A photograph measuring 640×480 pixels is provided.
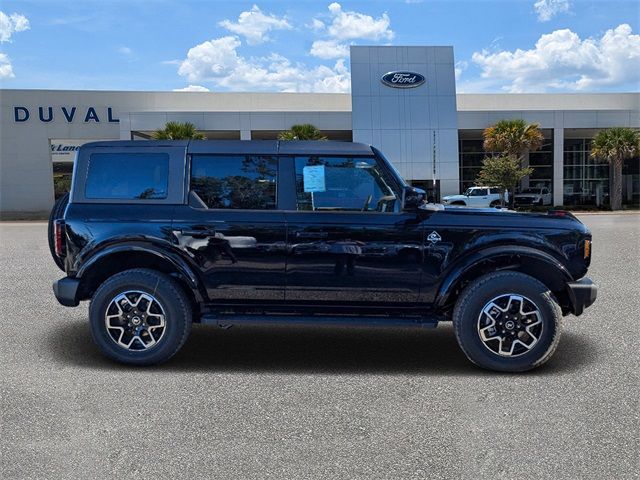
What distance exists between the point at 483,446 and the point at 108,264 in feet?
11.6

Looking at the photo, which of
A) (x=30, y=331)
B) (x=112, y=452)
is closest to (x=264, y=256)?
(x=112, y=452)

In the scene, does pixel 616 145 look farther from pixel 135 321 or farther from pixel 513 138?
pixel 135 321

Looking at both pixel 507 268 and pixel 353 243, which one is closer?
pixel 353 243

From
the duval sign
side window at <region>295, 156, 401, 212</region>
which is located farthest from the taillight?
the duval sign

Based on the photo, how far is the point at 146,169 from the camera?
4.76 meters

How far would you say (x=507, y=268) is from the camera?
183 inches

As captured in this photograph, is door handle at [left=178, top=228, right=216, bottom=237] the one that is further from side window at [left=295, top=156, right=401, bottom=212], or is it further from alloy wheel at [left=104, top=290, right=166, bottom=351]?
side window at [left=295, top=156, right=401, bottom=212]

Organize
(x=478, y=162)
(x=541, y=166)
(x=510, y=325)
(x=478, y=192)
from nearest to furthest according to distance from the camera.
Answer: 1. (x=510, y=325)
2. (x=478, y=192)
3. (x=541, y=166)
4. (x=478, y=162)

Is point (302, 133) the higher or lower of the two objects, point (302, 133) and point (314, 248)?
the higher

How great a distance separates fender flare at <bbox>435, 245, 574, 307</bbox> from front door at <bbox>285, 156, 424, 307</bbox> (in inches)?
10.0

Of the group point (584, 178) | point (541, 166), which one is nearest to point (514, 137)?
point (541, 166)

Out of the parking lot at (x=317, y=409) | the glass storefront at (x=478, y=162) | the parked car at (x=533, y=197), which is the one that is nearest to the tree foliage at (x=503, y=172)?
the parked car at (x=533, y=197)

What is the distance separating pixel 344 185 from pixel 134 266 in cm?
208

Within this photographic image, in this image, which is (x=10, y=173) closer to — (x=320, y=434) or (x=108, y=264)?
(x=108, y=264)
